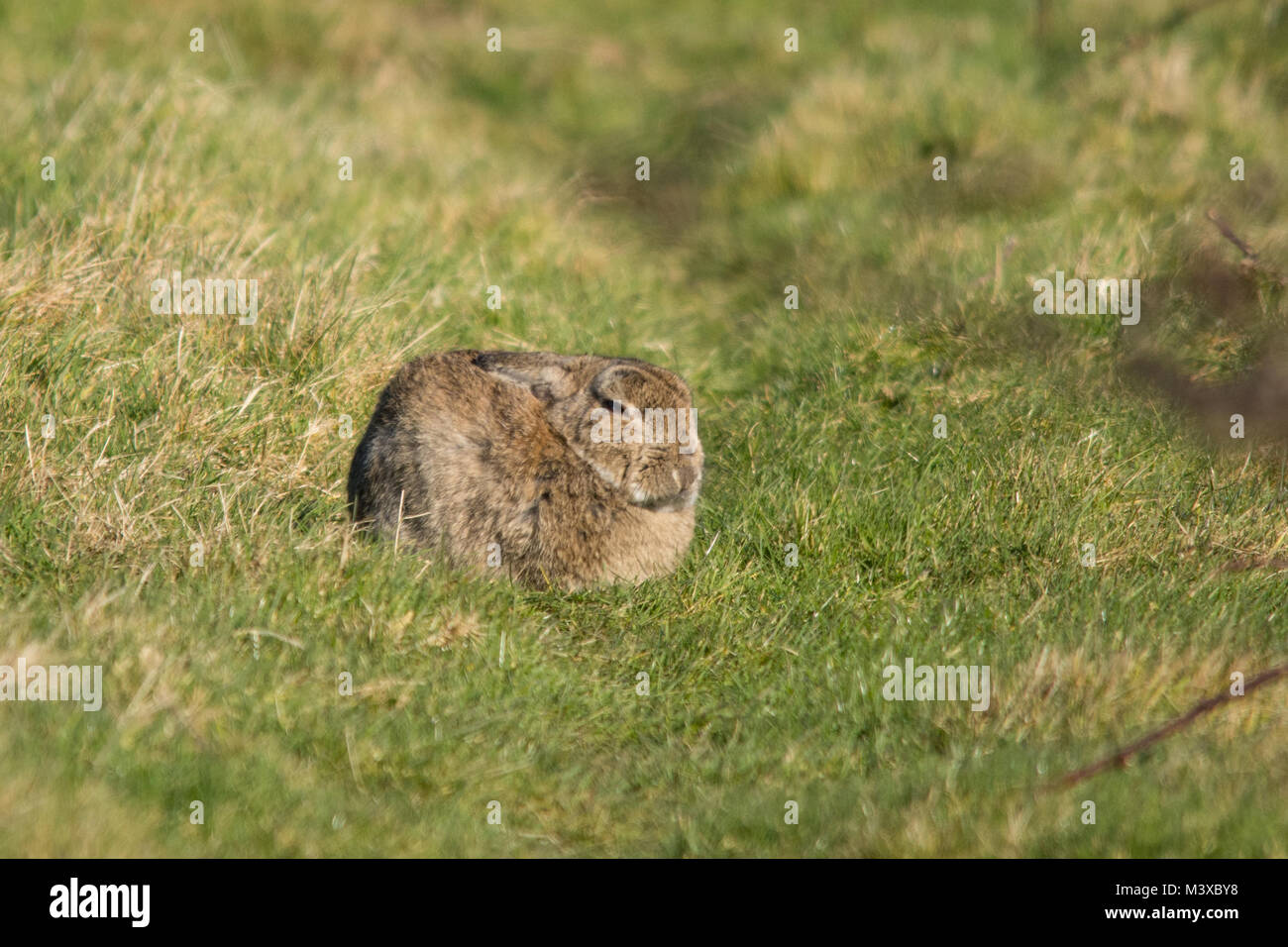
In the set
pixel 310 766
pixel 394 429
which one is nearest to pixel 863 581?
pixel 394 429

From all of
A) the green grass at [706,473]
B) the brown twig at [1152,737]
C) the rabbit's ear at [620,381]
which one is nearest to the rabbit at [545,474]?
the rabbit's ear at [620,381]

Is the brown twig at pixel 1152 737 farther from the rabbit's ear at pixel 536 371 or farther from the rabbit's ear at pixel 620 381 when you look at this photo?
the rabbit's ear at pixel 536 371

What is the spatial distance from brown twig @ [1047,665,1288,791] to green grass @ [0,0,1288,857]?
2.0 inches

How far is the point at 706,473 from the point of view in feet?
20.3

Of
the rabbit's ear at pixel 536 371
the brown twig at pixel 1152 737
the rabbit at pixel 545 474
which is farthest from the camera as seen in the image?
the rabbit's ear at pixel 536 371

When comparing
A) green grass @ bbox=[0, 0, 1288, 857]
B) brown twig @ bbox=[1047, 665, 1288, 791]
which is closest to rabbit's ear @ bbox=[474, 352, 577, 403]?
green grass @ bbox=[0, 0, 1288, 857]

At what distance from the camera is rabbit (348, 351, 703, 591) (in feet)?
17.1

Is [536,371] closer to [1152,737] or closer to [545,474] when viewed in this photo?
[545,474]

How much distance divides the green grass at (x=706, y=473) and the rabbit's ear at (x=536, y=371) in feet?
2.57

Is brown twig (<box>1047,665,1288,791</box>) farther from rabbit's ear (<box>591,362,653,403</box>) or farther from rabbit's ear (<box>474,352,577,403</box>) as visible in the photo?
rabbit's ear (<box>474,352,577,403</box>)

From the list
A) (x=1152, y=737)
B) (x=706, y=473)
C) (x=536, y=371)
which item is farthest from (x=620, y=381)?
(x=1152, y=737)

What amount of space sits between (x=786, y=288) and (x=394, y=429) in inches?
136

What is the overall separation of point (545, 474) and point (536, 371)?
17.3 inches

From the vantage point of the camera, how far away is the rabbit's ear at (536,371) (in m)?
5.40
